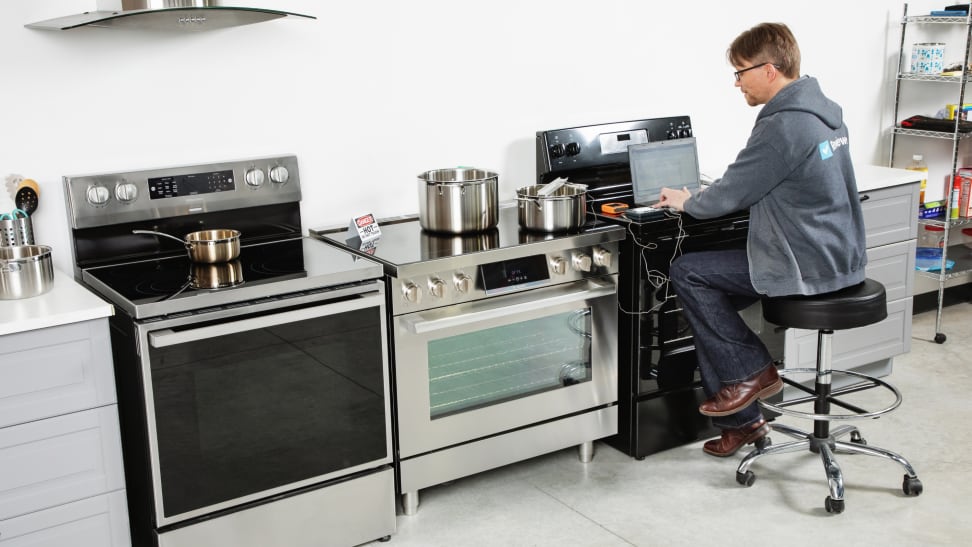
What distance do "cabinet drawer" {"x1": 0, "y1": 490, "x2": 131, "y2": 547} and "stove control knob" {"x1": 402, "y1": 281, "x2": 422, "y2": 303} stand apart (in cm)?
93

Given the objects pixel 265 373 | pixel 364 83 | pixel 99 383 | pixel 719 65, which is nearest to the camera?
pixel 99 383

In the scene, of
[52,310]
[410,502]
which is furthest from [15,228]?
[410,502]

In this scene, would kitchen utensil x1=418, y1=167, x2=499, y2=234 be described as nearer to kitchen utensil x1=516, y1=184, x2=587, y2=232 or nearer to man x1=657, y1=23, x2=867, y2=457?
kitchen utensil x1=516, y1=184, x2=587, y2=232

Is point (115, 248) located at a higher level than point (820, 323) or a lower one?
higher

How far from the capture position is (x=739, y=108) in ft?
14.1

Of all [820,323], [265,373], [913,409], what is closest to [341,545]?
[265,373]

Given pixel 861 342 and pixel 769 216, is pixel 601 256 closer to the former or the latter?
pixel 769 216

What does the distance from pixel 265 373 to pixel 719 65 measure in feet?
8.17

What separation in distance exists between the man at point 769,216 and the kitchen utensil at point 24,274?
1.86 m

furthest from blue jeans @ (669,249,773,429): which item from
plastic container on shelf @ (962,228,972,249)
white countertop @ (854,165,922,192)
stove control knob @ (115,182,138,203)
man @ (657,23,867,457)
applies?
plastic container on shelf @ (962,228,972,249)

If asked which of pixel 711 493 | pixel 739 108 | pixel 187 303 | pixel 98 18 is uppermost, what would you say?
pixel 98 18

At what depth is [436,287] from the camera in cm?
292

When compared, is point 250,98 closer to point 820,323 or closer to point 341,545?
point 341,545

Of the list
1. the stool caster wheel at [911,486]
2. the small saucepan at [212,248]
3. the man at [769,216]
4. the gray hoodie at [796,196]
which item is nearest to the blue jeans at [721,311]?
the man at [769,216]
